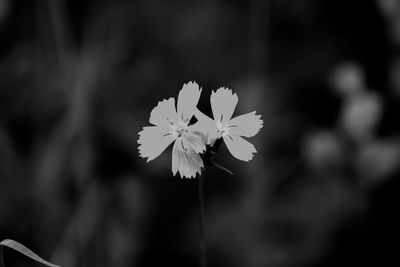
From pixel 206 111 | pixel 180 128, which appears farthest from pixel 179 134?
pixel 206 111

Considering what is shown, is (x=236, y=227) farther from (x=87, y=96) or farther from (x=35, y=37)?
(x=35, y=37)

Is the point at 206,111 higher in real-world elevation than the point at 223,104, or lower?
higher

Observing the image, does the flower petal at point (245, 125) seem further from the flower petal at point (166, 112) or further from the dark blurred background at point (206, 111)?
the dark blurred background at point (206, 111)

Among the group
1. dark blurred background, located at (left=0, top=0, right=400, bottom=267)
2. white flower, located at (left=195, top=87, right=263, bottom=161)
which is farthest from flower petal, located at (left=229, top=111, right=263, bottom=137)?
dark blurred background, located at (left=0, top=0, right=400, bottom=267)

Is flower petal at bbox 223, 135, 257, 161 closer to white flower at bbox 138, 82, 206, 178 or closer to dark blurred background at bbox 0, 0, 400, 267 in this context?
white flower at bbox 138, 82, 206, 178

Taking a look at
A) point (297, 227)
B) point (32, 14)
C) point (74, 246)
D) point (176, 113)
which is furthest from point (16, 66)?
point (176, 113)

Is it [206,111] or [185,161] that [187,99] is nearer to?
[185,161]

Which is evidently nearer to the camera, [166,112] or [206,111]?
[166,112]
